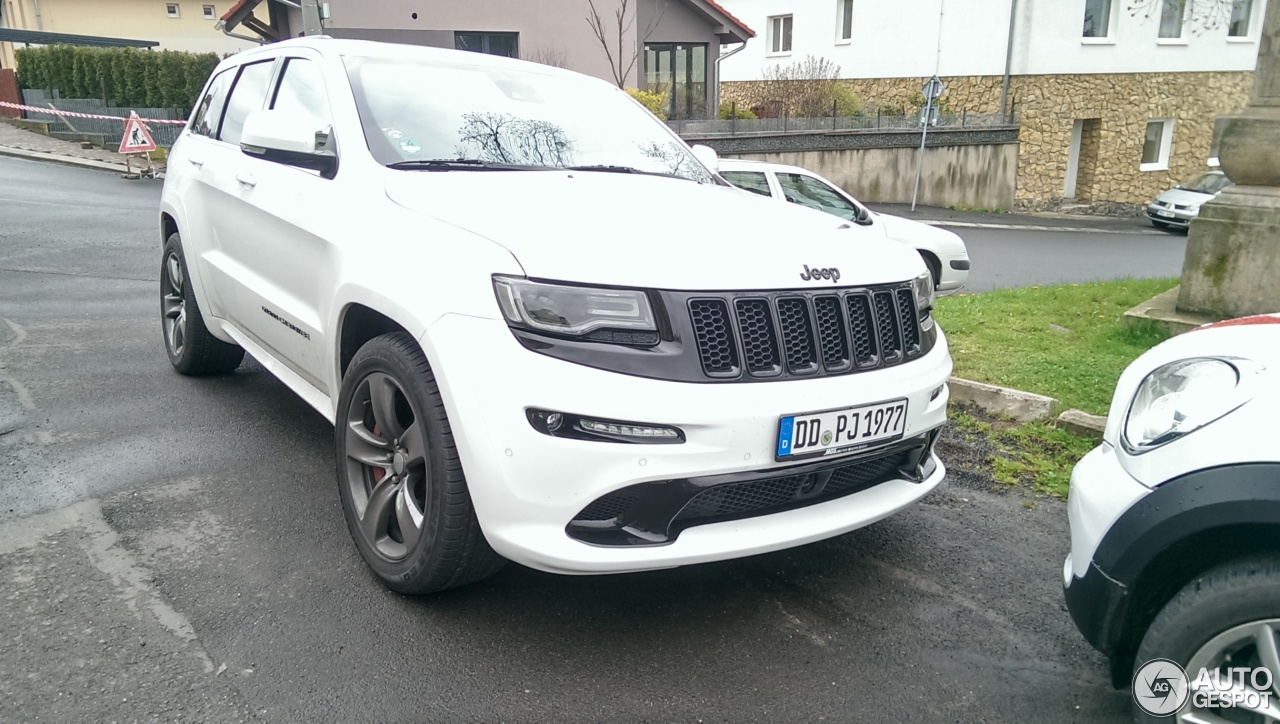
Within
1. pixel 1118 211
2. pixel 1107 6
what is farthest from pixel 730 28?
pixel 1118 211

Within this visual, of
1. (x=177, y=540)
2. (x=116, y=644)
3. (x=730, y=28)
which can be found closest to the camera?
(x=116, y=644)

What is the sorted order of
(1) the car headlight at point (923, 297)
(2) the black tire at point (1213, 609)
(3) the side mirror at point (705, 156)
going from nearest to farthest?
(2) the black tire at point (1213, 609) < (1) the car headlight at point (923, 297) < (3) the side mirror at point (705, 156)

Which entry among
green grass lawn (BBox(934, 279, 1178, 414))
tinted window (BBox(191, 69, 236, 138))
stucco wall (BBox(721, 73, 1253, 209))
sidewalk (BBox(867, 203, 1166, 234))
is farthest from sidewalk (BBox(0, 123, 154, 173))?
green grass lawn (BBox(934, 279, 1178, 414))

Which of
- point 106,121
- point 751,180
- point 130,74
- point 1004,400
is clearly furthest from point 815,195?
point 130,74

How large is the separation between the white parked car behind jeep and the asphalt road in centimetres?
608

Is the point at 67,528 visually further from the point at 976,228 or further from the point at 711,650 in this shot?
the point at 976,228

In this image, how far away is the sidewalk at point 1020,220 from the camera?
22.3 m

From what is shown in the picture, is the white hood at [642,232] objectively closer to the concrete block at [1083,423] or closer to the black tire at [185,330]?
the concrete block at [1083,423]

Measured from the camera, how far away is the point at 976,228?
69.5ft

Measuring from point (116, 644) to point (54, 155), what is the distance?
2485cm

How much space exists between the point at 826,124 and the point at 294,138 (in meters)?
22.5

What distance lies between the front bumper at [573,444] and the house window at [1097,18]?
2813 centimetres

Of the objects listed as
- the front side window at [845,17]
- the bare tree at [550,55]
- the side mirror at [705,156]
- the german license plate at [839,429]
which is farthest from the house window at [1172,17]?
the german license plate at [839,429]

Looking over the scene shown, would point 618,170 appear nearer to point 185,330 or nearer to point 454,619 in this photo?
point 454,619
